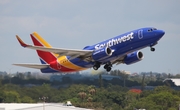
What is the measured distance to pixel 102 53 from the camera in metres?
61.8

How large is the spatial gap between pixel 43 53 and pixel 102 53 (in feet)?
41.9

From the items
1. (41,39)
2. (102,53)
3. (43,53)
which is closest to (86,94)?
(41,39)

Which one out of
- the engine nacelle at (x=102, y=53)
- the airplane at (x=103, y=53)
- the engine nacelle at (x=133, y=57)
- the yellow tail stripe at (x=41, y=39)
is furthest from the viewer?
the yellow tail stripe at (x=41, y=39)

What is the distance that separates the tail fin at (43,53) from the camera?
7094 cm

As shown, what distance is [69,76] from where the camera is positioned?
10256cm

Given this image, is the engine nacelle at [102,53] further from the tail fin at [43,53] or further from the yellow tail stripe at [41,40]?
the yellow tail stripe at [41,40]

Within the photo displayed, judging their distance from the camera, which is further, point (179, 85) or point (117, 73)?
point (179, 85)

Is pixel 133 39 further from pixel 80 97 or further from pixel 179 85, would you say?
pixel 179 85

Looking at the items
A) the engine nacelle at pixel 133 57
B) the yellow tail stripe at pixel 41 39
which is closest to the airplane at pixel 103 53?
the engine nacelle at pixel 133 57

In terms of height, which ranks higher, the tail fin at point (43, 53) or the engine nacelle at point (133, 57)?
the tail fin at point (43, 53)

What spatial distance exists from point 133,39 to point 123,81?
56623 mm

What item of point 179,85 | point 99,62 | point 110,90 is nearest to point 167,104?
point 110,90

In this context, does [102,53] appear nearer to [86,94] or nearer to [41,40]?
[41,40]

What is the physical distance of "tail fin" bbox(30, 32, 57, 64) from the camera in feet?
233
